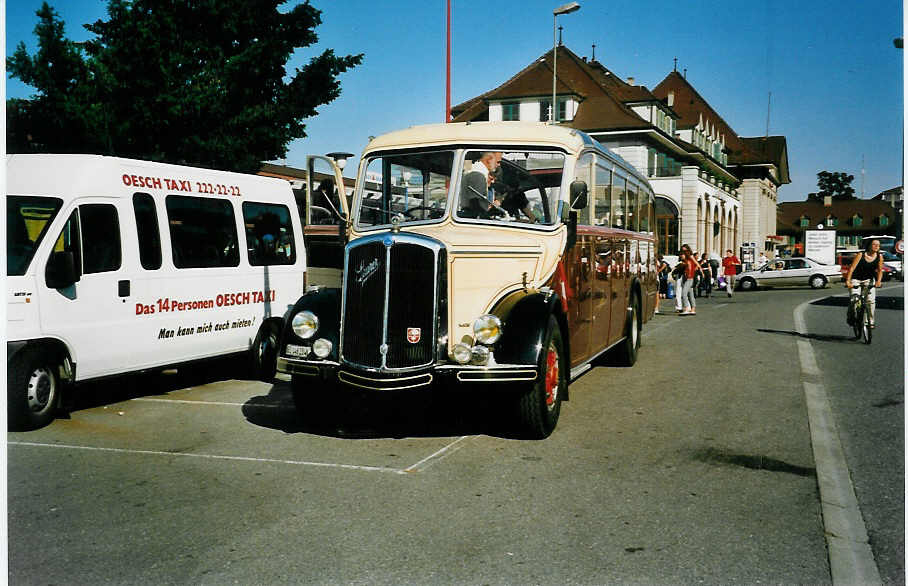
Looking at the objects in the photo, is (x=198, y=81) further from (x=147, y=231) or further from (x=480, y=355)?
(x=480, y=355)

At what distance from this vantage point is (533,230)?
309 inches

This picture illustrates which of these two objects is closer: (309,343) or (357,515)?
(357,515)

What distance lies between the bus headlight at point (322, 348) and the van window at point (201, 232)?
10.2ft

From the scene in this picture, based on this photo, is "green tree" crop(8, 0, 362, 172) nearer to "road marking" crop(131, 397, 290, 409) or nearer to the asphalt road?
"road marking" crop(131, 397, 290, 409)

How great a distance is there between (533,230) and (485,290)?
0.89m

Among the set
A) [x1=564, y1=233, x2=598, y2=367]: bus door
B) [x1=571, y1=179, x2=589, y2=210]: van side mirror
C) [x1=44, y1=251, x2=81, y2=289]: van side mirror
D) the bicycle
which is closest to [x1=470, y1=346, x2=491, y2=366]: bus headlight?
[x1=564, y1=233, x2=598, y2=367]: bus door

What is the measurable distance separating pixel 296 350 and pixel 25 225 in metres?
2.67

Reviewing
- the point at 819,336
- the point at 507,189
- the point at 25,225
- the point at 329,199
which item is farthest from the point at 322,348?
the point at 819,336

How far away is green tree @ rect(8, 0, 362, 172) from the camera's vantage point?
13984 mm

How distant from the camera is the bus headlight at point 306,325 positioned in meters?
7.25

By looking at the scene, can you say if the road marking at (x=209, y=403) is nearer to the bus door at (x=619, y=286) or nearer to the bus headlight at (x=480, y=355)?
the bus headlight at (x=480, y=355)

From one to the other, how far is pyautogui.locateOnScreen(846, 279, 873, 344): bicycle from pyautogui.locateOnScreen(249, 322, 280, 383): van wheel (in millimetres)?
9087

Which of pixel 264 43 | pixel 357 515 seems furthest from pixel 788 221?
pixel 357 515

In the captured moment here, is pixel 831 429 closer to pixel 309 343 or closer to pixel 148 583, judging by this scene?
pixel 309 343
